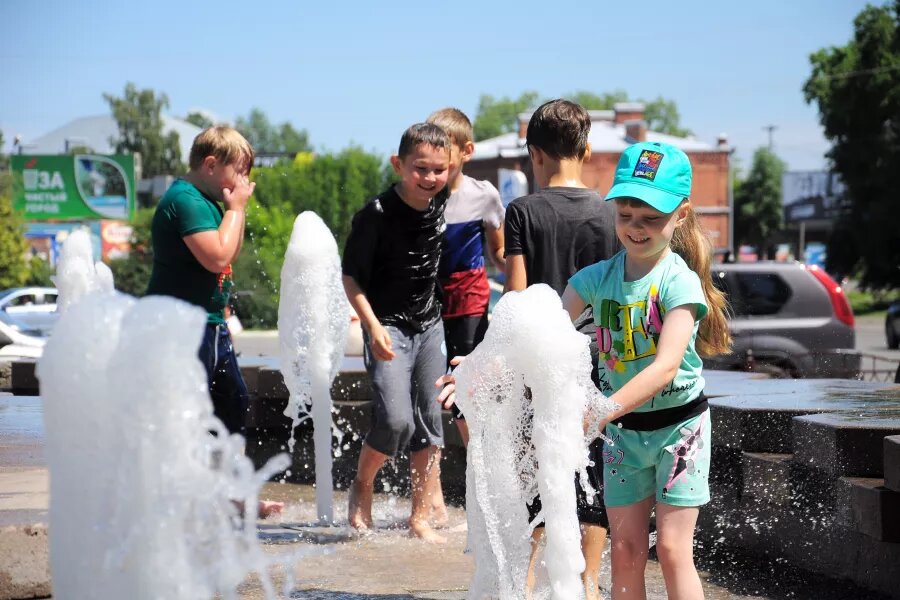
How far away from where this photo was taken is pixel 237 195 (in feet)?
14.6

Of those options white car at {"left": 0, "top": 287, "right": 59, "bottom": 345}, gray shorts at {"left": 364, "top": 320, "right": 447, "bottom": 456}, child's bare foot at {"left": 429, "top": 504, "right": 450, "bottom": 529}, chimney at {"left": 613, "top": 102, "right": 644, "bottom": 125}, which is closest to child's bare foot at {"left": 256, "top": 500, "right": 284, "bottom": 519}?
gray shorts at {"left": 364, "top": 320, "right": 447, "bottom": 456}

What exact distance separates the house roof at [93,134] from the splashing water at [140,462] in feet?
276

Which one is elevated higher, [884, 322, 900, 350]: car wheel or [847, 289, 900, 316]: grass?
[884, 322, 900, 350]: car wheel

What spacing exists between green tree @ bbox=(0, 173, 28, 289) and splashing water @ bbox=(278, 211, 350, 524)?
39837 mm

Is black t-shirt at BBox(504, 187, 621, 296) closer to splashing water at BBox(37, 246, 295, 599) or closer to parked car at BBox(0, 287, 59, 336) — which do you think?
splashing water at BBox(37, 246, 295, 599)

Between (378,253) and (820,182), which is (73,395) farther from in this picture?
(820,182)

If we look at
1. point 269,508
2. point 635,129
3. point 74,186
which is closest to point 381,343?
point 269,508

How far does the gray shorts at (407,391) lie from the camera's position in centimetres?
500

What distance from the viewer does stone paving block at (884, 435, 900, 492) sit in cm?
355

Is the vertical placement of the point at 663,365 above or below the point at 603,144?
below

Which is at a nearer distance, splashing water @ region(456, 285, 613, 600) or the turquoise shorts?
splashing water @ region(456, 285, 613, 600)

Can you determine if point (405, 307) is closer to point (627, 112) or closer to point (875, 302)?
point (875, 302)

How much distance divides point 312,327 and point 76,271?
3.66 metres

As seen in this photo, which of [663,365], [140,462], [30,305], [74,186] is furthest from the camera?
[74,186]
